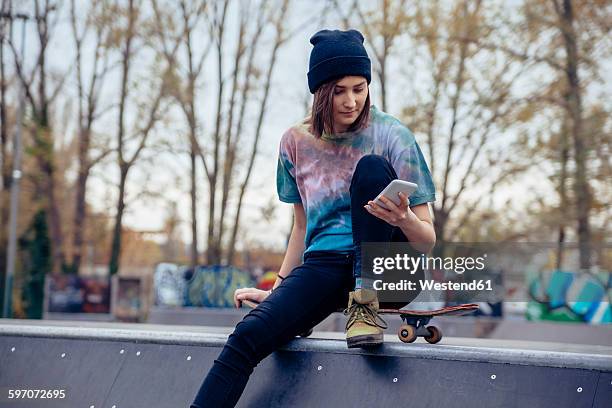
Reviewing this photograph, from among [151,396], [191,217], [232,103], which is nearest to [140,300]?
[191,217]

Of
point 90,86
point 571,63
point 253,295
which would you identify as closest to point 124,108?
point 90,86

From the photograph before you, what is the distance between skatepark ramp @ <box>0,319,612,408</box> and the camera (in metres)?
2.49

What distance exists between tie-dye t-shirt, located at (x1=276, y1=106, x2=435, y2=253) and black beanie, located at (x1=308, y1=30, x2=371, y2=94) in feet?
0.69

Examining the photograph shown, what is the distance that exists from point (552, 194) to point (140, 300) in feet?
36.8

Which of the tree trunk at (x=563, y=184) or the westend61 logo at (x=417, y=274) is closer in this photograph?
the westend61 logo at (x=417, y=274)

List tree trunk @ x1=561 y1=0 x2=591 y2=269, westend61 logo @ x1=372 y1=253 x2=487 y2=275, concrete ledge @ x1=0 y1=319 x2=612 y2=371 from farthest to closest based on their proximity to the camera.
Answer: tree trunk @ x1=561 y1=0 x2=591 y2=269 → westend61 logo @ x1=372 y1=253 x2=487 y2=275 → concrete ledge @ x1=0 y1=319 x2=612 y2=371

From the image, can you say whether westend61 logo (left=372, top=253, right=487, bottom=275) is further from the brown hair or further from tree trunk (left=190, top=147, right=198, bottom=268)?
tree trunk (left=190, top=147, right=198, bottom=268)

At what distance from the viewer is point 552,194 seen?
16641 millimetres

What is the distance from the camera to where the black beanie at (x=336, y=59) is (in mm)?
3008

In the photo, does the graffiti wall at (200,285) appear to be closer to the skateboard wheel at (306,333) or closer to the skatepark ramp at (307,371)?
the skatepark ramp at (307,371)

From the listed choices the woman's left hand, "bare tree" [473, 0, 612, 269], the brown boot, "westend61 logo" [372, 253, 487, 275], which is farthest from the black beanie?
"bare tree" [473, 0, 612, 269]

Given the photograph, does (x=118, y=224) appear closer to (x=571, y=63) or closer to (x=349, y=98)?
(x=571, y=63)

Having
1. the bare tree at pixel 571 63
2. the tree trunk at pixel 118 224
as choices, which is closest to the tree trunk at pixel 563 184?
the bare tree at pixel 571 63

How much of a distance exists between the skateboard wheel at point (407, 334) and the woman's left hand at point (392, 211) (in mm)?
455
